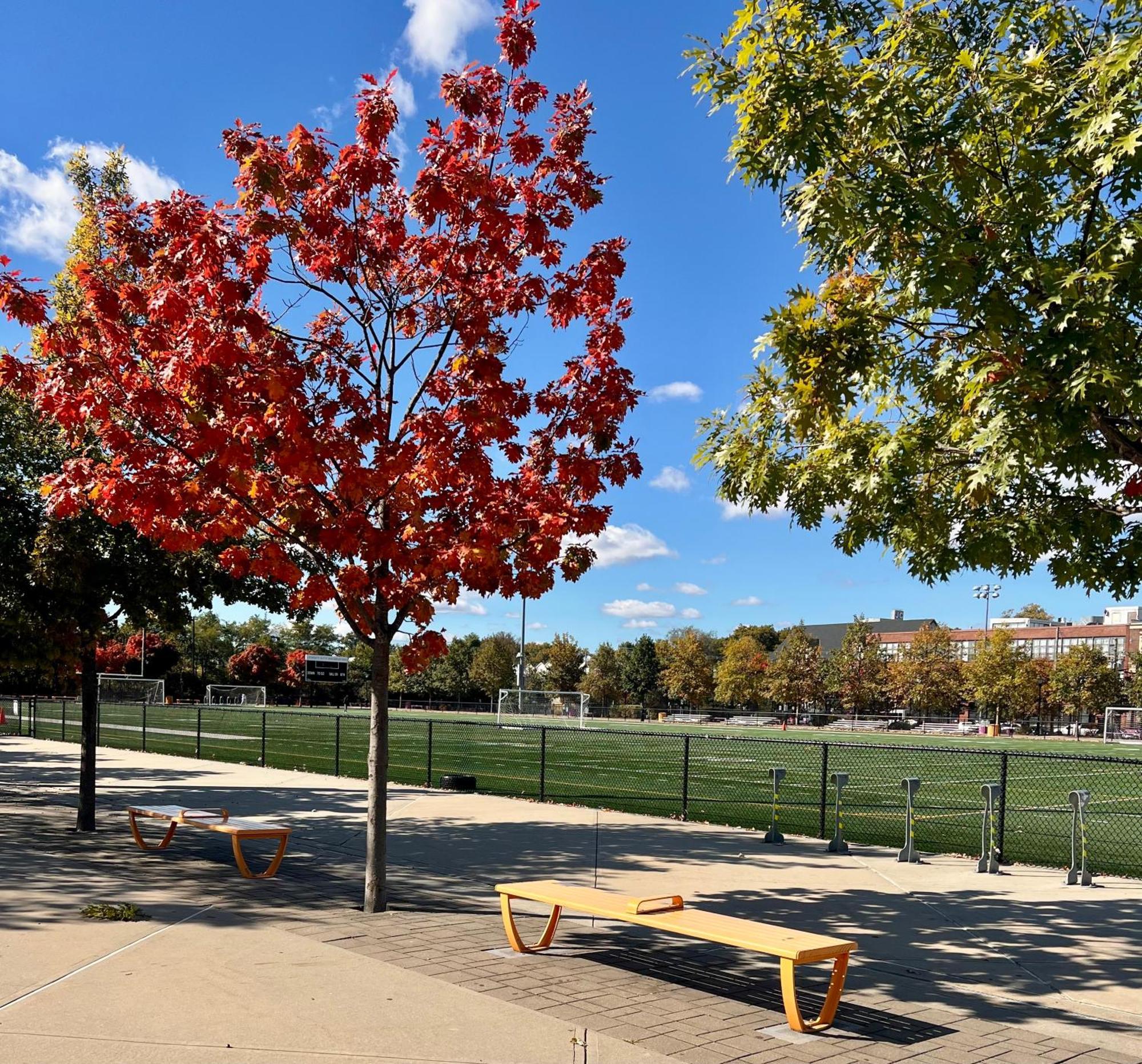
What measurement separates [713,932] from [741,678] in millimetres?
91123

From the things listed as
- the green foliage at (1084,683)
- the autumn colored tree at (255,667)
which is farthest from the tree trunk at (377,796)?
the autumn colored tree at (255,667)

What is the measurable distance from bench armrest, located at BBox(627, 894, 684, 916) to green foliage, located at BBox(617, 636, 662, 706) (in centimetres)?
10310

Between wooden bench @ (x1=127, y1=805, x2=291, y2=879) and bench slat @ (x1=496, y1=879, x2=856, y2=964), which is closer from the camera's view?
bench slat @ (x1=496, y1=879, x2=856, y2=964)

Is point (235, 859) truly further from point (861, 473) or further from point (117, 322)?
point (861, 473)

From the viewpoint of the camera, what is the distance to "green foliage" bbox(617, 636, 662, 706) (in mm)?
111000

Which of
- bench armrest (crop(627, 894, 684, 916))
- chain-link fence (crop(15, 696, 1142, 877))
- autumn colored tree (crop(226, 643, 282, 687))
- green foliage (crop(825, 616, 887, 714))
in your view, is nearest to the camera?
bench armrest (crop(627, 894, 684, 916))

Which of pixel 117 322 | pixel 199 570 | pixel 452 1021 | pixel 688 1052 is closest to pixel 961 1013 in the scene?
pixel 688 1052

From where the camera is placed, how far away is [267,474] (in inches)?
370

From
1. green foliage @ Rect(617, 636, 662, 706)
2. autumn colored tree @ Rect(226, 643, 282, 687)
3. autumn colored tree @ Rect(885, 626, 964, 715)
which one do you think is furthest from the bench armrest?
green foliage @ Rect(617, 636, 662, 706)

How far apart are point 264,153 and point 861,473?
547cm

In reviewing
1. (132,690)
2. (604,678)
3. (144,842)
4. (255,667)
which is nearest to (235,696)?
(255,667)

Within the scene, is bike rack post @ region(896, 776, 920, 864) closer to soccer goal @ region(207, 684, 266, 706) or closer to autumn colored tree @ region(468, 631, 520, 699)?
soccer goal @ region(207, 684, 266, 706)

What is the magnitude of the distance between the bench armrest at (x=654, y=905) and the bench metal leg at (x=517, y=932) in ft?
2.59

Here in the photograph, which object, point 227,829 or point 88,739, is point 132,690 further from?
point 227,829
